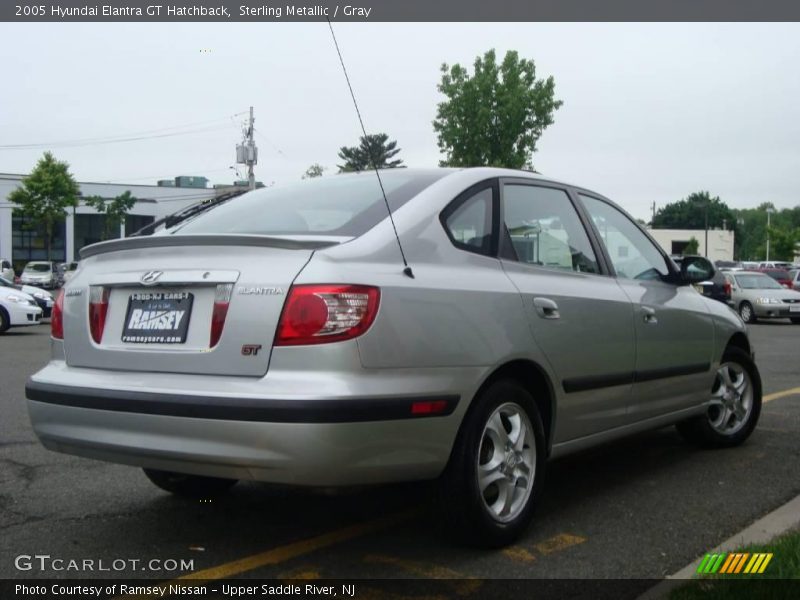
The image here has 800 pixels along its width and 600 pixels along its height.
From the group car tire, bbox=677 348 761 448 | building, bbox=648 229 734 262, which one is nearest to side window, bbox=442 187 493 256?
car tire, bbox=677 348 761 448

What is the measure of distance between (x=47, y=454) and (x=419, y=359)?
327 centimetres

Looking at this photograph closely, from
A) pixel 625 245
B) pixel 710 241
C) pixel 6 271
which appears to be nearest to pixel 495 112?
pixel 6 271

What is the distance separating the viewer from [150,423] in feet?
10.9

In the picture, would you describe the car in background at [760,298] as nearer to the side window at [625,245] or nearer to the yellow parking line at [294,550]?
the side window at [625,245]

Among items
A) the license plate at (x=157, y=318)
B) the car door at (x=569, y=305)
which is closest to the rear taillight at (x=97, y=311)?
the license plate at (x=157, y=318)

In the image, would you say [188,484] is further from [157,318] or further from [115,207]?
[115,207]

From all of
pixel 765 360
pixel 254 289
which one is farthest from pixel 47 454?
pixel 765 360

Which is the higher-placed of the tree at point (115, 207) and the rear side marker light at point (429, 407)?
the tree at point (115, 207)

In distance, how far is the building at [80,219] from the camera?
55188 millimetres

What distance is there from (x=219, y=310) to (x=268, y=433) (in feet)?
1.69

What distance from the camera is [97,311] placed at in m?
3.71

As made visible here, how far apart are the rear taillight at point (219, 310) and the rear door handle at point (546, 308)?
1.39 m

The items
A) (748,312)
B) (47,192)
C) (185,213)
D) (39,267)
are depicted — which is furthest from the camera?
(47,192)

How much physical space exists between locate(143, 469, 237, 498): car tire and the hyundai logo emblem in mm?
1211
